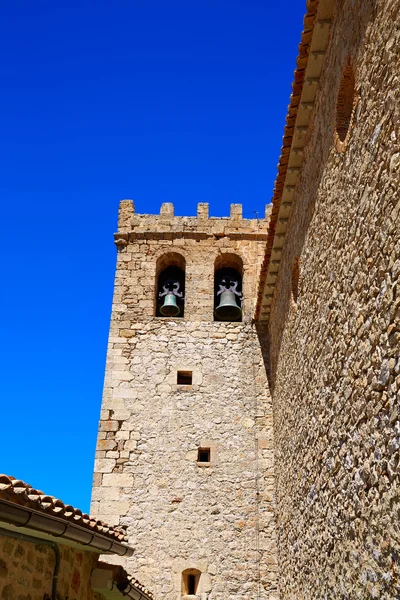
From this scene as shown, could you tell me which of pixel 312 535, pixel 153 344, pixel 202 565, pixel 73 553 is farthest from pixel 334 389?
pixel 153 344

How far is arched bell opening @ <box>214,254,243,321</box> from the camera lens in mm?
11383

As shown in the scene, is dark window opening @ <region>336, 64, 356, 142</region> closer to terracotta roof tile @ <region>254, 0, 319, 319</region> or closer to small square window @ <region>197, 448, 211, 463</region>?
terracotta roof tile @ <region>254, 0, 319, 319</region>

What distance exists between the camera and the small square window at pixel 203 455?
10.1 meters

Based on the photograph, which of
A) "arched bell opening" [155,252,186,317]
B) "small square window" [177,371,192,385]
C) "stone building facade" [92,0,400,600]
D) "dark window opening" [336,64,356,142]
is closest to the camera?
"stone building facade" [92,0,400,600]

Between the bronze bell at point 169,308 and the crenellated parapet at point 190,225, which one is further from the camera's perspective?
the crenellated parapet at point 190,225

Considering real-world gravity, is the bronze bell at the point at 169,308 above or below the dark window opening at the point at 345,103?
above

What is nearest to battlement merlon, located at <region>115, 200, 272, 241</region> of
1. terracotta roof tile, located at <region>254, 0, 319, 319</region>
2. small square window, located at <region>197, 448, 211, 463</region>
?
terracotta roof tile, located at <region>254, 0, 319, 319</region>

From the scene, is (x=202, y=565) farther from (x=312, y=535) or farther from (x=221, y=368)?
(x=312, y=535)

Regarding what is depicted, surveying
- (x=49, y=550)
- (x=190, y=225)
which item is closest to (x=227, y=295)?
(x=190, y=225)

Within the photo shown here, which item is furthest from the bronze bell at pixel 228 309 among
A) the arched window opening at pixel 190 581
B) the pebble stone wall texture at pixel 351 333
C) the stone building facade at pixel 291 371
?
the arched window opening at pixel 190 581

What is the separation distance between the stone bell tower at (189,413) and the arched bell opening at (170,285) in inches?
0.9

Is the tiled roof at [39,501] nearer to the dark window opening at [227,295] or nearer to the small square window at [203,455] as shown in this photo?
the small square window at [203,455]

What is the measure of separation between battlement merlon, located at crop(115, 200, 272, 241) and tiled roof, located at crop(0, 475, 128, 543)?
7.10m

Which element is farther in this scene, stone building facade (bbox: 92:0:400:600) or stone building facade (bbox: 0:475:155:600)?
stone building facade (bbox: 0:475:155:600)
